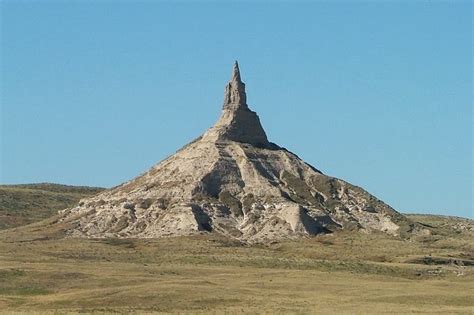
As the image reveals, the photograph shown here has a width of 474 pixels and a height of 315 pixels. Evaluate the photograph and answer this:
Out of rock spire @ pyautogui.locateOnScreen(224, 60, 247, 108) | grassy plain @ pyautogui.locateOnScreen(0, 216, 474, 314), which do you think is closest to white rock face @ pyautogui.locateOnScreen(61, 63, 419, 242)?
rock spire @ pyautogui.locateOnScreen(224, 60, 247, 108)

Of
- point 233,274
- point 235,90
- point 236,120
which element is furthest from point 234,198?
point 233,274

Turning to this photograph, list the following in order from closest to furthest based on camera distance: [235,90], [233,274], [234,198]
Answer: [233,274]
[234,198]
[235,90]

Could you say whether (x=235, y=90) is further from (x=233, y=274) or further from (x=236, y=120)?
(x=233, y=274)

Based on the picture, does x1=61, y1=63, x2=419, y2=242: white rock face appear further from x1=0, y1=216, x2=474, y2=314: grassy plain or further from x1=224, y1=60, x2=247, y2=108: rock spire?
x1=0, y1=216, x2=474, y2=314: grassy plain

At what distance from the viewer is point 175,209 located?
156 m

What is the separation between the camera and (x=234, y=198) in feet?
530

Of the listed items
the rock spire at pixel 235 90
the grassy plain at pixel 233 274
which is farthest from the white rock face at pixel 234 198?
the grassy plain at pixel 233 274

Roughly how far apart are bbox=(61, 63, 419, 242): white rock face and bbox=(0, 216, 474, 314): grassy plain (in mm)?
5336

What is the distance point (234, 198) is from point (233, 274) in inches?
2176

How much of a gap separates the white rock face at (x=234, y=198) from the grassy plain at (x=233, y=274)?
534 centimetres

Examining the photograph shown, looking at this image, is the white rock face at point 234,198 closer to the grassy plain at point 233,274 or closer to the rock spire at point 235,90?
the rock spire at point 235,90

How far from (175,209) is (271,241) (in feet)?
52.8

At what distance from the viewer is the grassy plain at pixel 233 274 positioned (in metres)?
81.2

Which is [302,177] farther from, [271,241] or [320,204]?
[271,241]
